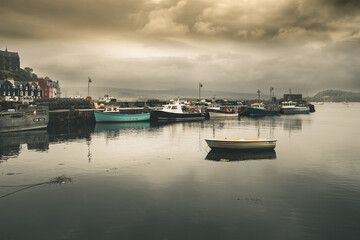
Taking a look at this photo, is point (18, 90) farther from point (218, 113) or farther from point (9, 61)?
point (218, 113)

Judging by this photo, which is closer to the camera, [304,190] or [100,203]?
[100,203]

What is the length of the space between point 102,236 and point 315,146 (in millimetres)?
31836

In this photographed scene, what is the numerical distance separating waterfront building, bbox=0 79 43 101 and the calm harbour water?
93.5 meters

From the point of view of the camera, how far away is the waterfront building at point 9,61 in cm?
15350

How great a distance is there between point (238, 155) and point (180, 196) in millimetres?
13744

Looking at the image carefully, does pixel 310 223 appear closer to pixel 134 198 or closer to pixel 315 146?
pixel 134 198

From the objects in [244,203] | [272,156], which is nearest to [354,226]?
[244,203]

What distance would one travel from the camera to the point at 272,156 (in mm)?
28250

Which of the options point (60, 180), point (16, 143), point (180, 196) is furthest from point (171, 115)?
point (180, 196)

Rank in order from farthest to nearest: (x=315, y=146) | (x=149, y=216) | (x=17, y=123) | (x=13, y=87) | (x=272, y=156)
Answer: (x=13, y=87)
(x=17, y=123)
(x=315, y=146)
(x=272, y=156)
(x=149, y=216)

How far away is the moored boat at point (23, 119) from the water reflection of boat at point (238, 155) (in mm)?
34754

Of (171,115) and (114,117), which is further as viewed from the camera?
(171,115)

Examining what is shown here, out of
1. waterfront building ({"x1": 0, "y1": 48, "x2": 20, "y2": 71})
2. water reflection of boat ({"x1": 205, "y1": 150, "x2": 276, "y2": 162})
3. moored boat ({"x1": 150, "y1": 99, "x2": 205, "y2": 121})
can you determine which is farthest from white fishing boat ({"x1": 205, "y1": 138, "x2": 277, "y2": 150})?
waterfront building ({"x1": 0, "y1": 48, "x2": 20, "y2": 71})

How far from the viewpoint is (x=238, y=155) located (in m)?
28.3
